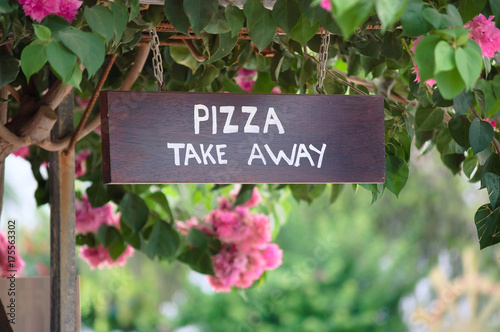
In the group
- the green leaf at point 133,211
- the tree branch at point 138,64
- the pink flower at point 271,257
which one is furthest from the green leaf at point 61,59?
the pink flower at point 271,257

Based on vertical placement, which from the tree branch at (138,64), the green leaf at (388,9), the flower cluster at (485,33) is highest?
the tree branch at (138,64)

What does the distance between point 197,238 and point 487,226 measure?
801mm

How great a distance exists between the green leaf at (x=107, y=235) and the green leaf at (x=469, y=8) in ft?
3.83

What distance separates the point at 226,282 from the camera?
5.74 feet

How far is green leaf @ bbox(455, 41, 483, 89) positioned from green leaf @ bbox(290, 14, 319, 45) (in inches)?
13.6

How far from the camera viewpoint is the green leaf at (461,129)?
41.6 inches

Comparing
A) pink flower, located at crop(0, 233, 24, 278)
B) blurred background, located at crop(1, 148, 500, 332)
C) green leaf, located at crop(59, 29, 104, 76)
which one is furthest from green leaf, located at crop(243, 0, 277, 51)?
blurred background, located at crop(1, 148, 500, 332)

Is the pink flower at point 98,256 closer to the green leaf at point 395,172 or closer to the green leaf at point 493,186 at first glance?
the green leaf at point 395,172

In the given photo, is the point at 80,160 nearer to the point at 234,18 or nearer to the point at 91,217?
the point at 91,217

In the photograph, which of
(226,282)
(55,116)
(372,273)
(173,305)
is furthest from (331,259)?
(55,116)

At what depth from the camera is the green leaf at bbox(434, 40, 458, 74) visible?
1.89 ft

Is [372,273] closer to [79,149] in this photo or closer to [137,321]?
[137,321]

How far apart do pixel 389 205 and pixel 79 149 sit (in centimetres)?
628

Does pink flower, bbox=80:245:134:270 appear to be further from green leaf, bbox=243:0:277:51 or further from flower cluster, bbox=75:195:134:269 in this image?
green leaf, bbox=243:0:277:51
